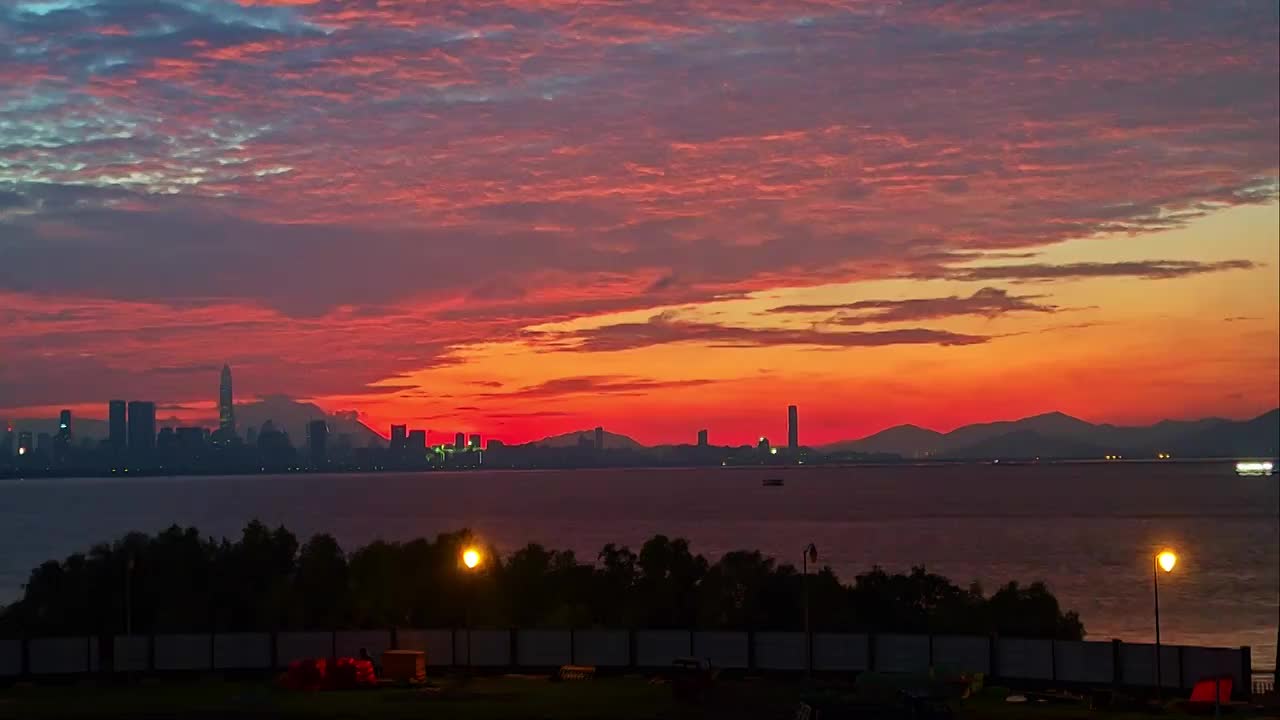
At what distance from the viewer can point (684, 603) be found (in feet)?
280

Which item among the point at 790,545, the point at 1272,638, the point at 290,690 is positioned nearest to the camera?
the point at 290,690

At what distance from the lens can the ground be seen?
2764 cm

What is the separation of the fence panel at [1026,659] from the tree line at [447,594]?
3454 centimetres

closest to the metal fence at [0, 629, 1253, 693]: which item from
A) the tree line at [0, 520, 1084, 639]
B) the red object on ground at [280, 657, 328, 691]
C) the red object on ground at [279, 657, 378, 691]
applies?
the red object on ground at [279, 657, 378, 691]

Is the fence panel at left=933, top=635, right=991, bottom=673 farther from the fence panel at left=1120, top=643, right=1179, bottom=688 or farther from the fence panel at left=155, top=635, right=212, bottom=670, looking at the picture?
the fence panel at left=155, top=635, right=212, bottom=670

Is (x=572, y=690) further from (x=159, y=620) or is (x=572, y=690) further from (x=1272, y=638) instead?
(x=1272, y=638)

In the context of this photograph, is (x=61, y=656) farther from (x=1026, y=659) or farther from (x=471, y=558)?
(x=1026, y=659)

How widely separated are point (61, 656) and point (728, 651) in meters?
15.8

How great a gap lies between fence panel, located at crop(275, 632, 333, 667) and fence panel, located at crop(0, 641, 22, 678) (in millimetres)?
5833

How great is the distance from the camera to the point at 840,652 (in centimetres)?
3384

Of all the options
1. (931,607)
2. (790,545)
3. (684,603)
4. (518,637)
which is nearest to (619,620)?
(684,603)

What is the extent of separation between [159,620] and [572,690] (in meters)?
47.1

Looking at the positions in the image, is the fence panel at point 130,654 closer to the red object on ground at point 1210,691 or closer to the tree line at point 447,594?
the red object on ground at point 1210,691

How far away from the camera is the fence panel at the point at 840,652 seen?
111ft
